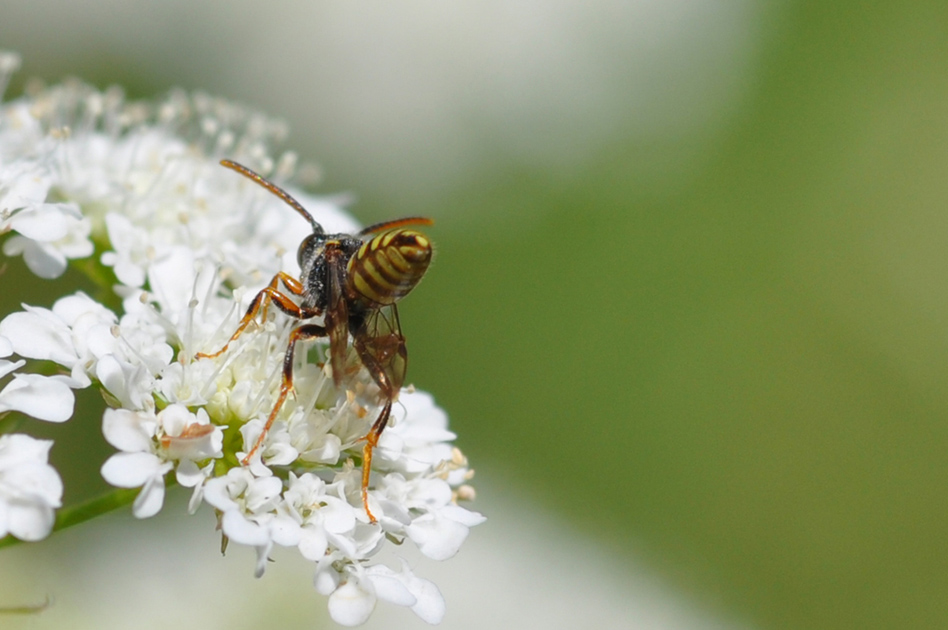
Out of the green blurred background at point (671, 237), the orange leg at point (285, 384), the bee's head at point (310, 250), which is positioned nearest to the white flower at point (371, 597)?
the orange leg at point (285, 384)

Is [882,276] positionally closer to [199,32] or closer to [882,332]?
[882,332]

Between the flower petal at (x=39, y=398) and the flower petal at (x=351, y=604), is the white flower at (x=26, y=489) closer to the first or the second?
the flower petal at (x=39, y=398)

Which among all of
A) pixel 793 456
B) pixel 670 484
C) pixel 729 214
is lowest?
pixel 670 484

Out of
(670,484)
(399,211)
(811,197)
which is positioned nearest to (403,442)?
(670,484)

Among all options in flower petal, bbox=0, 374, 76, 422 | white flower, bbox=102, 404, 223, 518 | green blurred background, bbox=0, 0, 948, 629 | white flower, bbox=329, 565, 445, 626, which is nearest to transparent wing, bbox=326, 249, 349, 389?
white flower, bbox=102, 404, 223, 518

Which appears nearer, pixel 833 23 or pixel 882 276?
pixel 882 276

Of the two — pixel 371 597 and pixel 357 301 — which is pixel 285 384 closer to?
pixel 357 301
